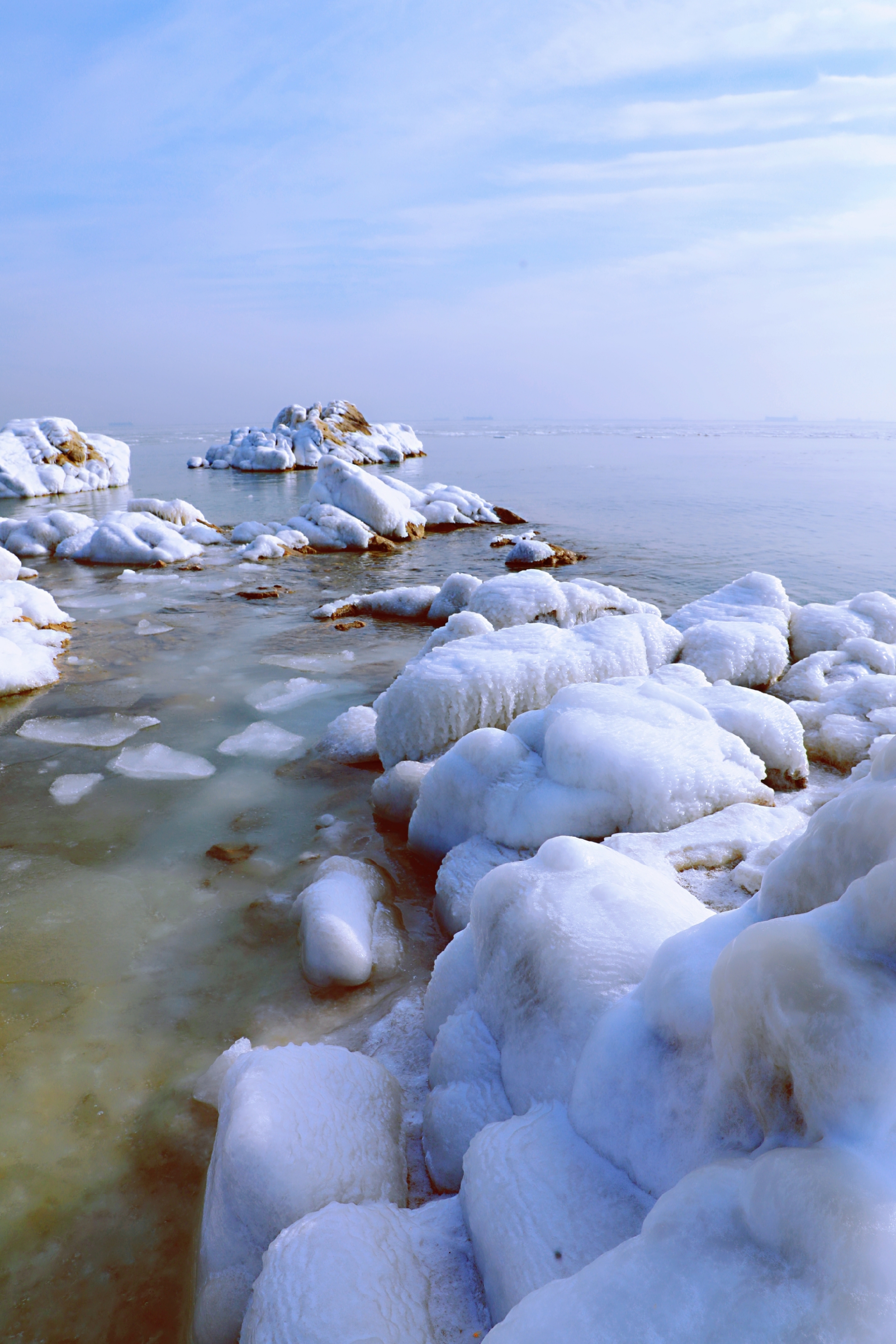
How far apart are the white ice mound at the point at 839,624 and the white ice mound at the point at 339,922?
552 cm

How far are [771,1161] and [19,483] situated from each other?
30.8m

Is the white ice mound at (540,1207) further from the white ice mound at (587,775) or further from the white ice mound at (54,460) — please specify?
the white ice mound at (54,460)

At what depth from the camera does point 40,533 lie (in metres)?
15.6

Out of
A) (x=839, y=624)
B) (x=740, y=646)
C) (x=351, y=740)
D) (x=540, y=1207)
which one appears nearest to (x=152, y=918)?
(x=351, y=740)

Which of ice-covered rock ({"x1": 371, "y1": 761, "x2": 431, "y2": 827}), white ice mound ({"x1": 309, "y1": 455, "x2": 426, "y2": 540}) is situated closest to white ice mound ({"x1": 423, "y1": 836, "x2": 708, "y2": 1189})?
ice-covered rock ({"x1": 371, "y1": 761, "x2": 431, "y2": 827})

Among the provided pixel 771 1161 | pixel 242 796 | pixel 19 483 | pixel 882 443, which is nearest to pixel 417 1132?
pixel 771 1161

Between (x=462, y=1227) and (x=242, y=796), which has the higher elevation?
(x=462, y=1227)

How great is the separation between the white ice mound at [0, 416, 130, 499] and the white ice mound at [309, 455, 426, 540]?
14919 mm

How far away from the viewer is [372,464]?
42.4 meters

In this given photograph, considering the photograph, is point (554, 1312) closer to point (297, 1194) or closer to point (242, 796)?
point (297, 1194)

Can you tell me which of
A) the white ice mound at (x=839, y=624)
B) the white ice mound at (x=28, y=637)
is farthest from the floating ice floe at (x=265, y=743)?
the white ice mound at (x=839, y=624)

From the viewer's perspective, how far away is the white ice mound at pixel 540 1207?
1.61 metres

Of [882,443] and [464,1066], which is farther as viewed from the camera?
[882,443]

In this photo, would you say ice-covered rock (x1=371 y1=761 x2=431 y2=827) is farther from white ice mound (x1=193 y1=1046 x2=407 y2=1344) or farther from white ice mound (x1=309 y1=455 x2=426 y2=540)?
white ice mound (x1=309 y1=455 x2=426 y2=540)
